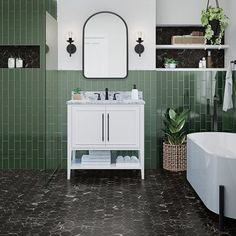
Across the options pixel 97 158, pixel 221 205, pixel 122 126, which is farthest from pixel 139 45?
pixel 221 205

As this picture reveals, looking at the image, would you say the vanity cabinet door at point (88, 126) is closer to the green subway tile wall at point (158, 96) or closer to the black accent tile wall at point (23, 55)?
the green subway tile wall at point (158, 96)

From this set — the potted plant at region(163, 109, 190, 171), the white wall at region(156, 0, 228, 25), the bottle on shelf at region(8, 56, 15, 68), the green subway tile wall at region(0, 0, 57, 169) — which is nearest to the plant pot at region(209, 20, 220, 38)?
the white wall at region(156, 0, 228, 25)

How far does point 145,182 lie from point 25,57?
8.32 feet

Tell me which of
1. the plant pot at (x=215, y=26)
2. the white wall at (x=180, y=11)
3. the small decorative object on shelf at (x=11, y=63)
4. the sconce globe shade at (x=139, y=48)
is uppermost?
the white wall at (x=180, y=11)

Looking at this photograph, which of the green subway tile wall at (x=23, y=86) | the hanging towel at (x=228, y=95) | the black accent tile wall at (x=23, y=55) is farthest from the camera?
the black accent tile wall at (x=23, y=55)

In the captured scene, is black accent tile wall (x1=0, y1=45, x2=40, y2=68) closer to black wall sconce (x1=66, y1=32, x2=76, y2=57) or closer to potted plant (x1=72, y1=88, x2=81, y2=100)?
black wall sconce (x1=66, y1=32, x2=76, y2=57)

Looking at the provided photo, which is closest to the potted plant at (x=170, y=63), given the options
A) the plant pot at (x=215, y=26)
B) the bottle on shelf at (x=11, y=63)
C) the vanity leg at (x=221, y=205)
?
the plant pot at (x=215, y=26)

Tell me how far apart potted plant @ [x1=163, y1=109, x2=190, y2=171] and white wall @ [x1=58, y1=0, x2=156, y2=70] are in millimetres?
868

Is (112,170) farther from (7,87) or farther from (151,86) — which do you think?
(7,87)

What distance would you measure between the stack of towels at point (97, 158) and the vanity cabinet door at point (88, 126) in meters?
0.23

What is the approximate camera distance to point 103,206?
408 centimetres

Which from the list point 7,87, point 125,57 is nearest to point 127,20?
point 125,57

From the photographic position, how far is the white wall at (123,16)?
19.1 ft

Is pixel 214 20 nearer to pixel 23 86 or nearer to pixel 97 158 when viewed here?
pixel 97 158
